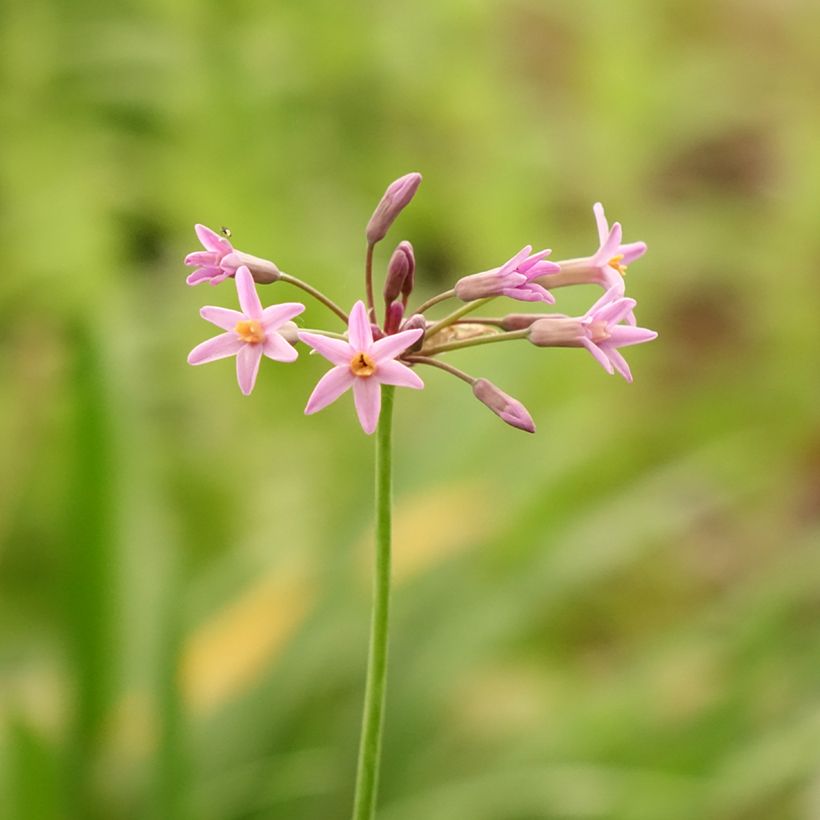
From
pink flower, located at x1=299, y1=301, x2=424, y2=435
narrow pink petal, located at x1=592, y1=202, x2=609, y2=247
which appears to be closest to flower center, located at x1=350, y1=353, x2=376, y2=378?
pink flower, located at x1=299, y1=301, x2=424, y2=435

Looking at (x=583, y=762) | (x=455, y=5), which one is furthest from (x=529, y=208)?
(x=583, y=762)

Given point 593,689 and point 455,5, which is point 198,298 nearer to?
point 455,5

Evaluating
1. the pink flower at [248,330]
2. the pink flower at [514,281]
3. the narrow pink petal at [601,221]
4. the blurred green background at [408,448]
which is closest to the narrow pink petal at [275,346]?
the pink flower at [248,330]

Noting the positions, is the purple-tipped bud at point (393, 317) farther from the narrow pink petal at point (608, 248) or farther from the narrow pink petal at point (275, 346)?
the narrow pink petal at point (608, 248)

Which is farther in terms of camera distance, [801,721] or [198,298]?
[198,298]

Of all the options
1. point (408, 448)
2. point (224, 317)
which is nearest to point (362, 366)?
point (224, 317)

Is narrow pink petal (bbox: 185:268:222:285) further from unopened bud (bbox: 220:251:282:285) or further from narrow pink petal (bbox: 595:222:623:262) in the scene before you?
narrow pink petal (bbox: 595:222:623:262)
